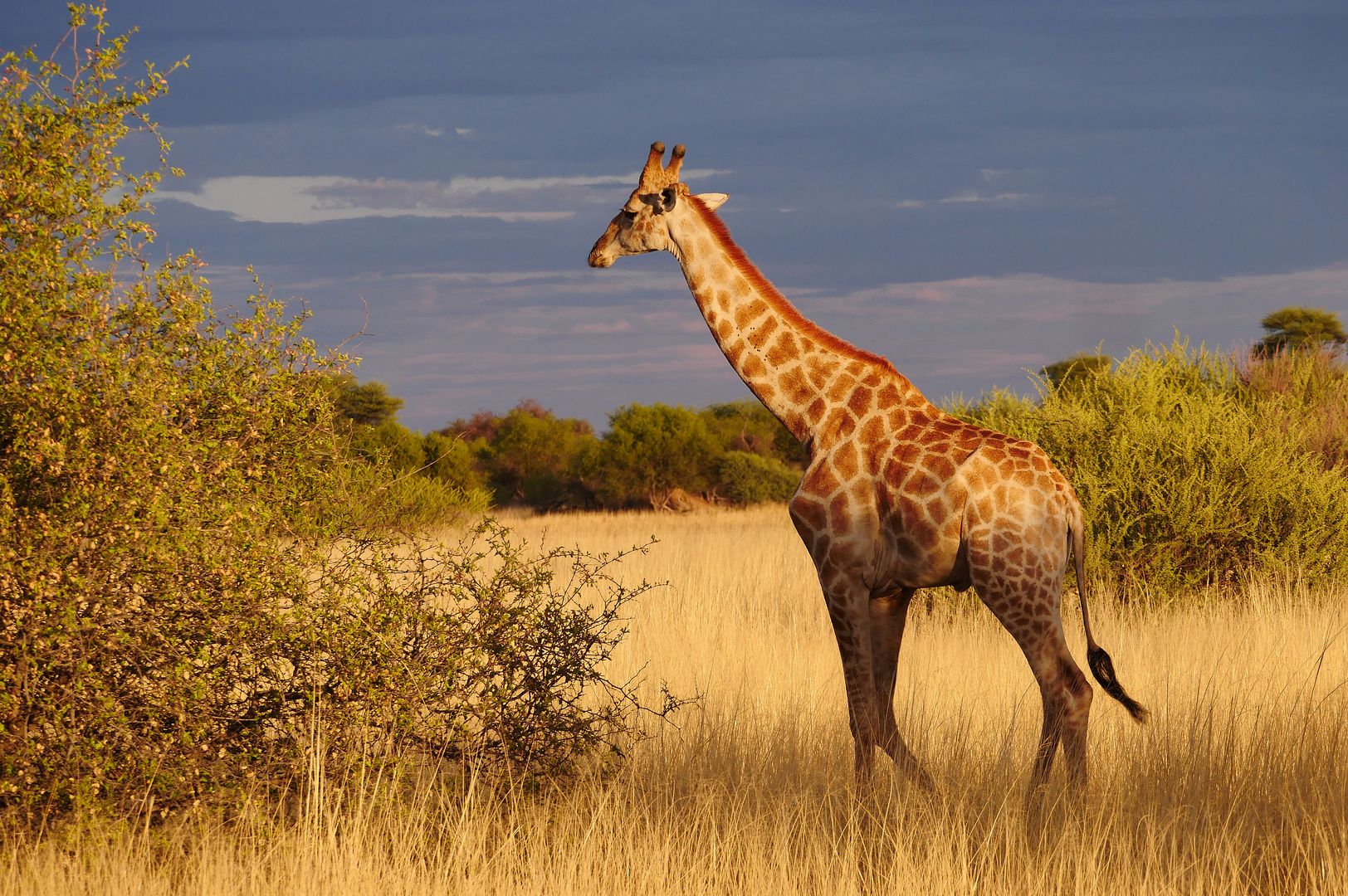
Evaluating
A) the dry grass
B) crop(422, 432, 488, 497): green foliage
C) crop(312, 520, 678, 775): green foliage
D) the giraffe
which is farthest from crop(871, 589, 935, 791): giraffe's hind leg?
crop(422, 432, 488, 497): green foliage

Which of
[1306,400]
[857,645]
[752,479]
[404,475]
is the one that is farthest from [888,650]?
[752,479]

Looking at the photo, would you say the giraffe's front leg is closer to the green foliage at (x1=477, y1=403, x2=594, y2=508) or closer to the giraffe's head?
the giraffe's head

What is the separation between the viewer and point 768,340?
505cm

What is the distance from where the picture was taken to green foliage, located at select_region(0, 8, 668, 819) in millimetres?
4184

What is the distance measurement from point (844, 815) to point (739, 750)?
1.08 m

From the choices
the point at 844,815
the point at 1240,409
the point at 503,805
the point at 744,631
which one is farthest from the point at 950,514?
the point at 1240,409

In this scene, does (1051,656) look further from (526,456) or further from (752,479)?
(526,456)

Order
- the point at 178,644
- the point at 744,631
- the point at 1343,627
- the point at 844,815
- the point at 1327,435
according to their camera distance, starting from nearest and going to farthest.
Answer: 1. the point at 178,644
2. the point at 844,815
3. the point at 1343,627
4. the point at 744,631
5. the point at 1327,435

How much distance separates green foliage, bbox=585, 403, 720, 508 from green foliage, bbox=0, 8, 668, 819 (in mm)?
26660

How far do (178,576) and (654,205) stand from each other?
2757 mm

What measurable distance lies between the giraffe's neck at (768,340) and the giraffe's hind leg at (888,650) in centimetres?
87

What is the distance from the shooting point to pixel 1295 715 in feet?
18.9

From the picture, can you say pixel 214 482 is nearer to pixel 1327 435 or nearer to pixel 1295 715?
pixel 1295 715

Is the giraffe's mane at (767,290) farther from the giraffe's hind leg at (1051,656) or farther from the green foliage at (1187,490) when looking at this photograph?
the green foliage at (1187,490)
